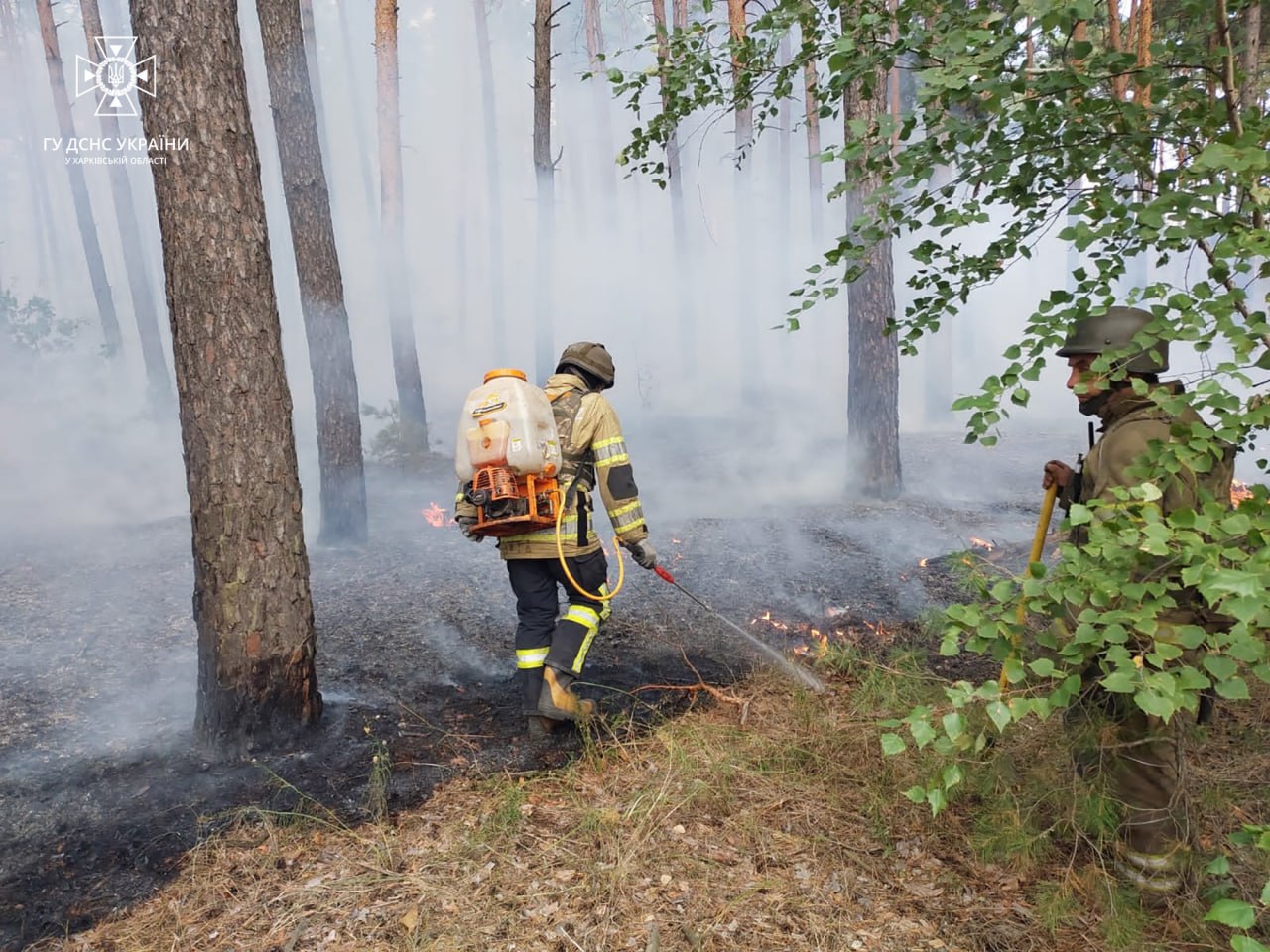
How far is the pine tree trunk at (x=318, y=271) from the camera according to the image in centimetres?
750

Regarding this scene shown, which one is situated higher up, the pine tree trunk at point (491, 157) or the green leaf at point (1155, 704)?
the pine tree trunk at point (491, 157)

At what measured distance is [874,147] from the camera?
98.0 inches

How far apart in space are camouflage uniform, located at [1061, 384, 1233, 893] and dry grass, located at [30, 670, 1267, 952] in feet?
0.57

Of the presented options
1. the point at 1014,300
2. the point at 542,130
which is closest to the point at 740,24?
the point at 542,130

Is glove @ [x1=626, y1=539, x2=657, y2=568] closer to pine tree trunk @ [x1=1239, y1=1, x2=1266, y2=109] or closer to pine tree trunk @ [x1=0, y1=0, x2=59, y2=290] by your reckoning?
pine tree trunk @ [x1=1239, y1=1, x2=1266, y2=109]

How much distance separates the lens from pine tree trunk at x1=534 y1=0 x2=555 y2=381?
1060 centimetres

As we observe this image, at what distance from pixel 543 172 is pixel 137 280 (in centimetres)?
1189

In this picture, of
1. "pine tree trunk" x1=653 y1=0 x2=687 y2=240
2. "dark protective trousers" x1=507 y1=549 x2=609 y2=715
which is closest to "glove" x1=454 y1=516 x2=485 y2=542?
"dark protective trousers" x1=507 y1=549 x2=609 y2=715

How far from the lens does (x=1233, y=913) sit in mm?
1442

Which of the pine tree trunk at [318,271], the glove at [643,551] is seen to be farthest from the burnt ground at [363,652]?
the glove at [643,551]

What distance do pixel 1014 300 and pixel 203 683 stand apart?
34.0 meters

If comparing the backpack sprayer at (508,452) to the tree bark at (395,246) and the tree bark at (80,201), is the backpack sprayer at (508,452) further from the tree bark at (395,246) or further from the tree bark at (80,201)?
the tree bark at (80,201)

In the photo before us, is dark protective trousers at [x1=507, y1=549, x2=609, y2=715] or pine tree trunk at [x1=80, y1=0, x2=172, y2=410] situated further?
pine tree trunk at [x1=80, y1=0, x2=172, y2=410]

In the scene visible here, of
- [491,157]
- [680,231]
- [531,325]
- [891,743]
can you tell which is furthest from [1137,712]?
[531,325]
